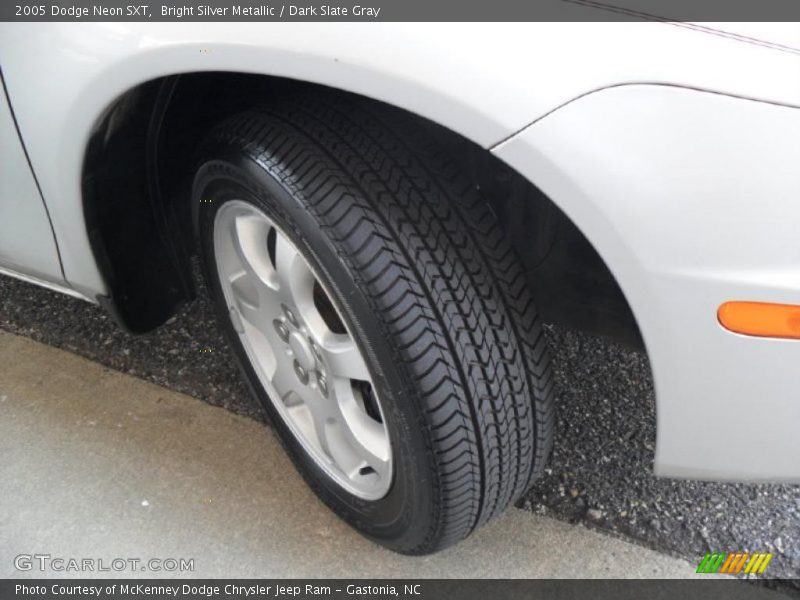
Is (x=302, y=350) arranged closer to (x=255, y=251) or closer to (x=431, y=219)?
(x=255, y=251)

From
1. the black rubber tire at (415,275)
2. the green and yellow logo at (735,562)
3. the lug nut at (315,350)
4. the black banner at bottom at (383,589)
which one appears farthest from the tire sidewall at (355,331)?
the green and yellow logo at (735,562)

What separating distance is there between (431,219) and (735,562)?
98 centimetres

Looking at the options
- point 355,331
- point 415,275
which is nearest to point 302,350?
point 355,331

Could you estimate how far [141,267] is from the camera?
1.63 m

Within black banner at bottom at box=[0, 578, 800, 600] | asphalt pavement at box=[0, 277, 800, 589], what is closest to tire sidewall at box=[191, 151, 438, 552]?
black banner at bottom at box=[0, 578, 800, 600]

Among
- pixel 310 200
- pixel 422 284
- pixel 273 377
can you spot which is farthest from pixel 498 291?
pixel 273 377

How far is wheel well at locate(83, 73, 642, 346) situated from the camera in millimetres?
1286

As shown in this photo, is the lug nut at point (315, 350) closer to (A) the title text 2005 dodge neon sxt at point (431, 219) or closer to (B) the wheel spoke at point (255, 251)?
(A) the title text 2005 dodge neon sxt at point (431, 219)
